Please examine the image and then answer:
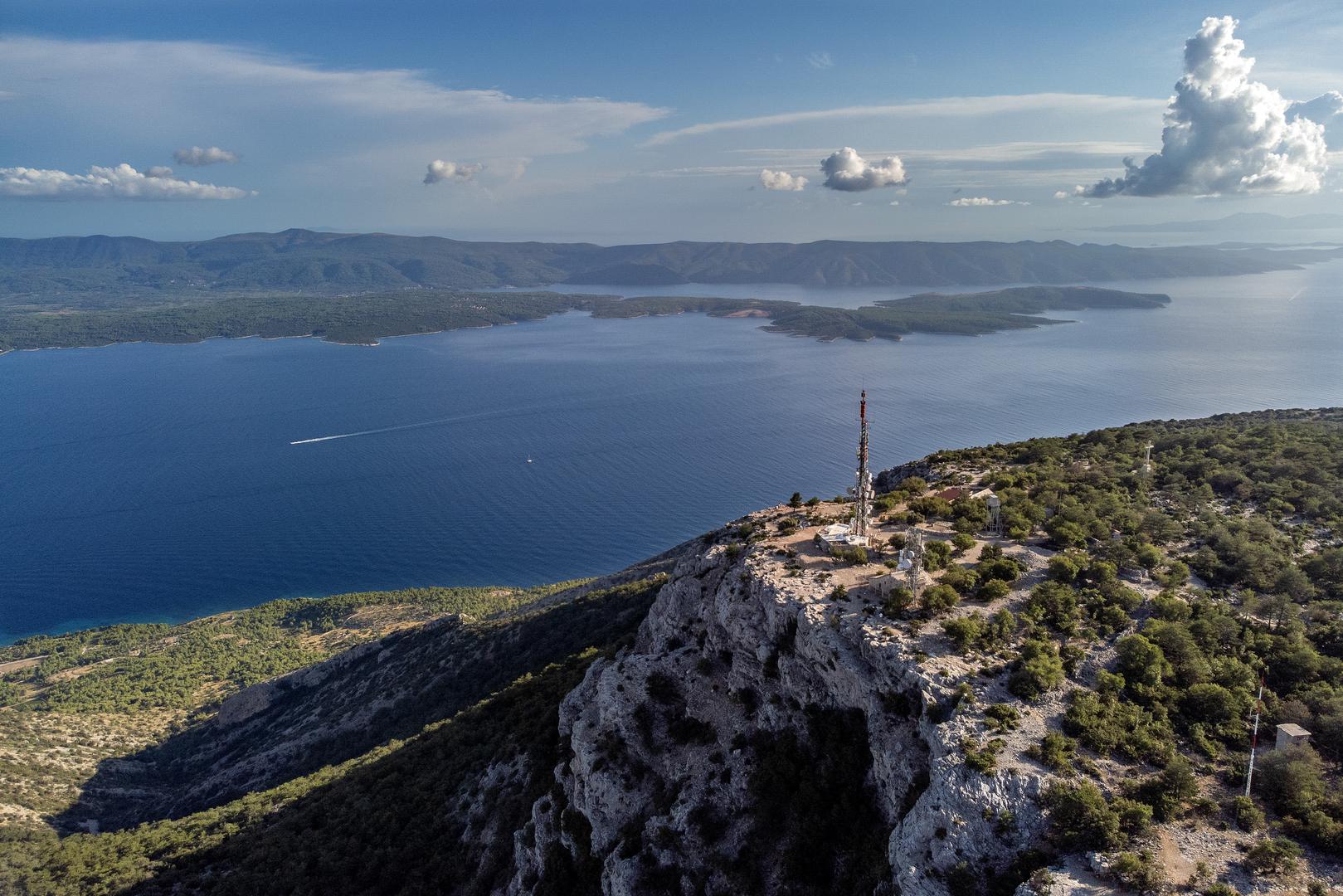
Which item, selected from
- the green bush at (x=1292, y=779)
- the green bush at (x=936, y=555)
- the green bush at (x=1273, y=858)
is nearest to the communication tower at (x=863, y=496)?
the green bush at (x=936, y=555)

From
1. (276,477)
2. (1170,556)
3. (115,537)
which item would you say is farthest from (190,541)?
(1170,556)

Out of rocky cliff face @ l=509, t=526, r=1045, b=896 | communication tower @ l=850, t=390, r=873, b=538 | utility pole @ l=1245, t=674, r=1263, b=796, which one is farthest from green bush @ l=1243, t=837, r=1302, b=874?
communication tower @ l=850, t=390, r=873, b=538

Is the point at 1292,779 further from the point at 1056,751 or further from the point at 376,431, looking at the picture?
the point at 376,431

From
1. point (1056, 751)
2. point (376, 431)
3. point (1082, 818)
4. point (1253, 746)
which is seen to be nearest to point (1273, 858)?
point (1253, 746)

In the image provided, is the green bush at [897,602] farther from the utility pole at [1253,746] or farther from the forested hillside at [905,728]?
the utility pole at [1253,746]

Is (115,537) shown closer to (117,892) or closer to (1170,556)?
(117,892)

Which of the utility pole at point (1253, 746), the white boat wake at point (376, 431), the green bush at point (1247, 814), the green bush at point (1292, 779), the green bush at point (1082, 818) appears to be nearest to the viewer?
the green bush at point (1082, 818)
